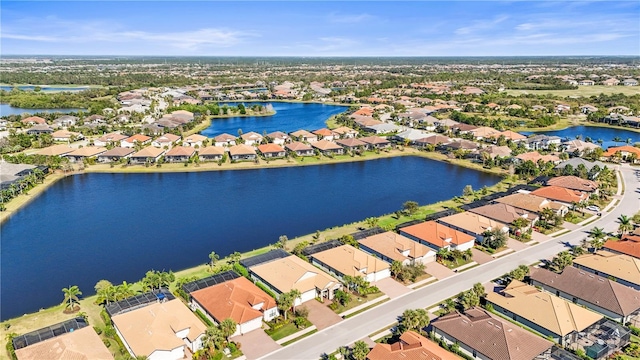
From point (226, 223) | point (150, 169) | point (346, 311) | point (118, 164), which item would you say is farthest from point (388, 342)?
point (118, 164)

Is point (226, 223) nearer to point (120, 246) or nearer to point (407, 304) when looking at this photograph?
point (120, 246)

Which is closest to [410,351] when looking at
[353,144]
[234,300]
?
[234,300]

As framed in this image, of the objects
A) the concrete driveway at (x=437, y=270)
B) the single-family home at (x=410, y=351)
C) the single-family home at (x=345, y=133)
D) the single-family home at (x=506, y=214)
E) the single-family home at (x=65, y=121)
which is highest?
the single-family home at (x=65, y=121)

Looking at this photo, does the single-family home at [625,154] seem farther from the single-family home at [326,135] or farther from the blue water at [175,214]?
the single-family home at [326,135]

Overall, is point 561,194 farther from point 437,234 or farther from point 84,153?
point 84,153

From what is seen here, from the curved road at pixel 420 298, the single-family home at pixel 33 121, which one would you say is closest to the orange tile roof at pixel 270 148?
the curved road at pixel 420 298
